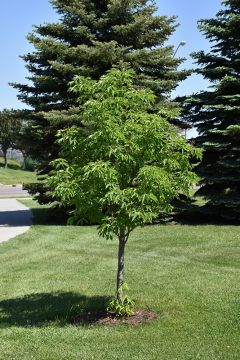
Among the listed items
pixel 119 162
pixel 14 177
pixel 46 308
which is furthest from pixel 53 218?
pixel 14 177

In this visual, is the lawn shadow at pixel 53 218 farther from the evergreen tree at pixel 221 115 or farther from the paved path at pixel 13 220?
the evergreen tree at pixel 221 115

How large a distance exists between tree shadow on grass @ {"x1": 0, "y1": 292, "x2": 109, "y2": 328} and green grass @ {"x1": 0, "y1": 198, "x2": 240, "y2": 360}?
17 millimetres

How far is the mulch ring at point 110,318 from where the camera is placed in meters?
7.38

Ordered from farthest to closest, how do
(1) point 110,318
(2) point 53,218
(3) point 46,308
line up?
(2) point 53,218 < (3) point 46,308 < (1) point 110,318

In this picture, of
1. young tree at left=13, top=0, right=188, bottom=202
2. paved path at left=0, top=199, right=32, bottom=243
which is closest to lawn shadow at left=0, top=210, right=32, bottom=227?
paved path at left=0, top=199, right=32, bottom=243

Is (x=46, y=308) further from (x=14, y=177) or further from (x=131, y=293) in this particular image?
(x=14, y=177)

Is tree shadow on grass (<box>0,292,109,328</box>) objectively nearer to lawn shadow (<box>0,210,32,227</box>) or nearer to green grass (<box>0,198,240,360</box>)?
green grass (<box>0,198,240,360</box>)

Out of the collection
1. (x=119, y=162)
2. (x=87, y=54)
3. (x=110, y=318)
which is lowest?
(x=110, y=318)

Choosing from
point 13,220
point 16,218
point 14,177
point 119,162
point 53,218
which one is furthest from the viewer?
point 14,177

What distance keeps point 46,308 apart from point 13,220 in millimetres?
13660

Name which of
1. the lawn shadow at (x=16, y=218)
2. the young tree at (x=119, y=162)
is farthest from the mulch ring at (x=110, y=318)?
the lawn shadow at (x=16, y=218)

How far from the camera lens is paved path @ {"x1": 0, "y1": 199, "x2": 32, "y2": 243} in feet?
58.1

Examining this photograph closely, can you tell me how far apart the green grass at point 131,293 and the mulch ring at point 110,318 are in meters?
0.19

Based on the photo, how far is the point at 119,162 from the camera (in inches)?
289
